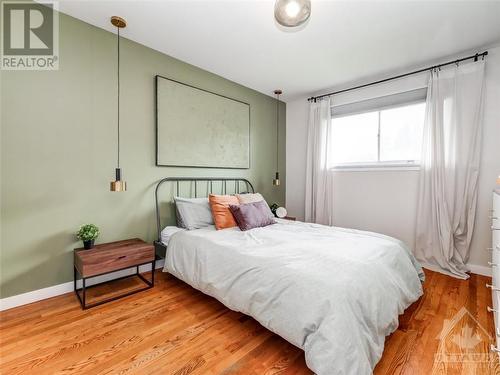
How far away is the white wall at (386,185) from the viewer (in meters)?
2.57

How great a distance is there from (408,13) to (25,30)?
10.9ft

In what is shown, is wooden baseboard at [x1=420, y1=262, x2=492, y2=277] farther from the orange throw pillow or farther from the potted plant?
the potted plant

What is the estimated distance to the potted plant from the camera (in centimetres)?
209

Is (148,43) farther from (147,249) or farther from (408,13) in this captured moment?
(408,13)

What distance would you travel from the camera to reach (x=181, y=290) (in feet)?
7.60

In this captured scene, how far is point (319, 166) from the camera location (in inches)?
151

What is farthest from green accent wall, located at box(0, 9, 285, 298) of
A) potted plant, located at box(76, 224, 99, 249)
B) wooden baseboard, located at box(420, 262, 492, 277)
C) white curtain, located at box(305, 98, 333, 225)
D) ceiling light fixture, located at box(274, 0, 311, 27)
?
wooden baseboard, located at box(420, 262, 492, 277)

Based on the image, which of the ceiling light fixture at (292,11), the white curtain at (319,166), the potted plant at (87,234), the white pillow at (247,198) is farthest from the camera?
the white curtain at (319,166)

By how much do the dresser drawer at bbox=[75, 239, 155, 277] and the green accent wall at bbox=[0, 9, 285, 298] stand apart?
1.02ft

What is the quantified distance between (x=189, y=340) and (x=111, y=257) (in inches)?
39.7

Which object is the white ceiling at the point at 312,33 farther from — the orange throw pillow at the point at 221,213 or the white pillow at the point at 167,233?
the white pillow at the point at 167,233

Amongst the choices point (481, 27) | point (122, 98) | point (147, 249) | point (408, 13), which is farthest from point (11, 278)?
point (481, 27)

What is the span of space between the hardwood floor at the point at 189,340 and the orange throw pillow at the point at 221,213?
2.57ft

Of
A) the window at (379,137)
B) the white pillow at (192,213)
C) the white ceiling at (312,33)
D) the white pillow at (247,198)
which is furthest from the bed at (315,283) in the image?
the white ceiling at (312,33)
